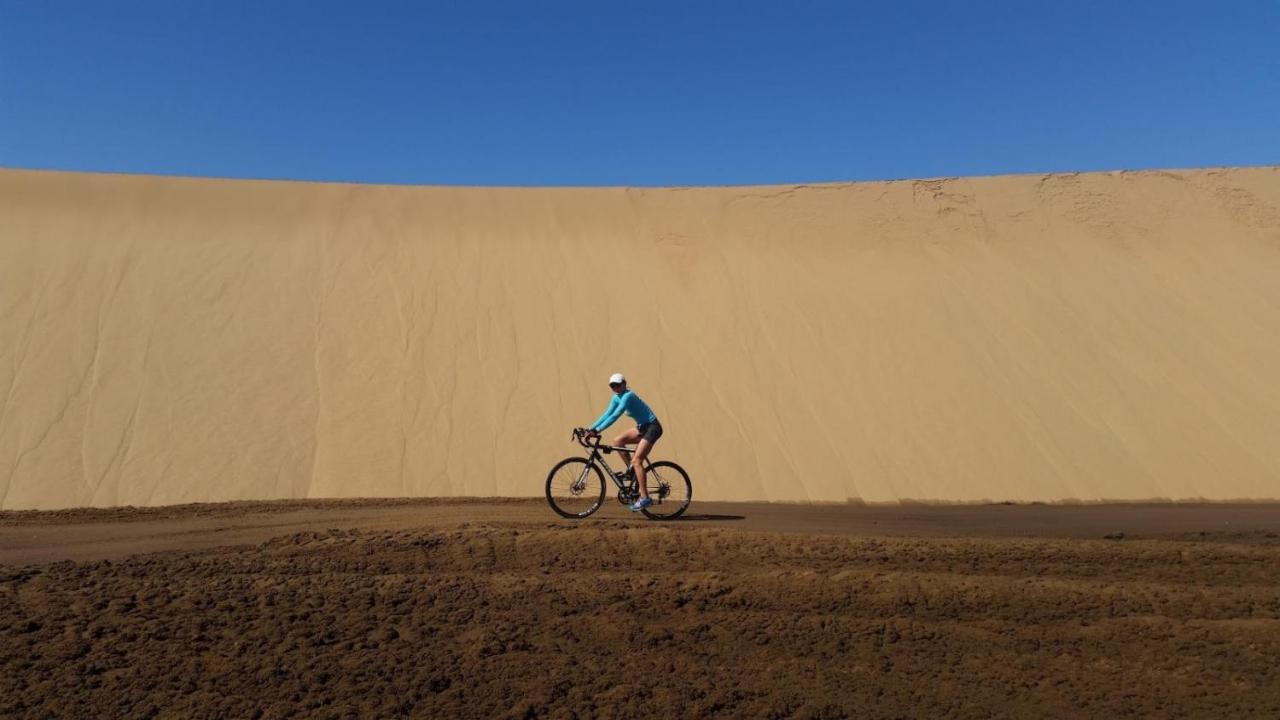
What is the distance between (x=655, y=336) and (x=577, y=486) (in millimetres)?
7452

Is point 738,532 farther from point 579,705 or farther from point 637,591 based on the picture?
point 579,705

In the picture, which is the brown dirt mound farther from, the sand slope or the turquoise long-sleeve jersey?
the sand slope

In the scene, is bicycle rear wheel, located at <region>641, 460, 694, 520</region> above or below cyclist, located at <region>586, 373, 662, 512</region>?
below

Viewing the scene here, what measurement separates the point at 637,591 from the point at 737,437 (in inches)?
310

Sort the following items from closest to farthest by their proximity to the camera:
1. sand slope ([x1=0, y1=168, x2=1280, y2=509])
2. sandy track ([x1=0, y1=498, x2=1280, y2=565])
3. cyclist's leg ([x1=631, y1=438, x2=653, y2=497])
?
sandy track ([x1=0, y1=498, x2=1280, y2=565]), cyclist's leg ([x1=631, y1=438, x2=653, y2=497]), sand slope ([x1=0, y1=168, x2=1280, y2=509])

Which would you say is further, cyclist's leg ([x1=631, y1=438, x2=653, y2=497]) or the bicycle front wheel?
the bicycle front wheel

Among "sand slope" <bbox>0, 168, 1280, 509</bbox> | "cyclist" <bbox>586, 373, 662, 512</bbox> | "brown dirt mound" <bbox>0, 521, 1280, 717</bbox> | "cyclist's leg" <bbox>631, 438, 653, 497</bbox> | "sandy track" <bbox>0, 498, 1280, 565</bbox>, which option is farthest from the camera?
"sand slope" <bbox>0, 168, 1280, 509</bbox>

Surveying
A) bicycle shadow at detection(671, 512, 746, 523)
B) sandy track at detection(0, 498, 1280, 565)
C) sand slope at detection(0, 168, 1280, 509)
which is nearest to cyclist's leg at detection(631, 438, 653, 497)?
sandy track at detection(0, 498, 1280, 565)

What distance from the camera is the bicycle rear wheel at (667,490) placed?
8.56m

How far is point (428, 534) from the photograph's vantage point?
6520 mm

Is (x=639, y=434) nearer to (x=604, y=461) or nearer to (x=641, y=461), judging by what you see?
(x=641, y=461)

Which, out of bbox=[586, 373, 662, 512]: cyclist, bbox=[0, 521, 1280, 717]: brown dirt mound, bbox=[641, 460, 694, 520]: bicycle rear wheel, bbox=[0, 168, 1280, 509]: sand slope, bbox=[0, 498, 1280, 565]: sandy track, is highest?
bbox=[0, 168, 1280, 509]: sand slope

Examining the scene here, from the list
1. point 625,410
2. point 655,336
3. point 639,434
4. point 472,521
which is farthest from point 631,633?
point 655,336

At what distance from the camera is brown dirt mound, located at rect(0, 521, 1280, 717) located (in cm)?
389
